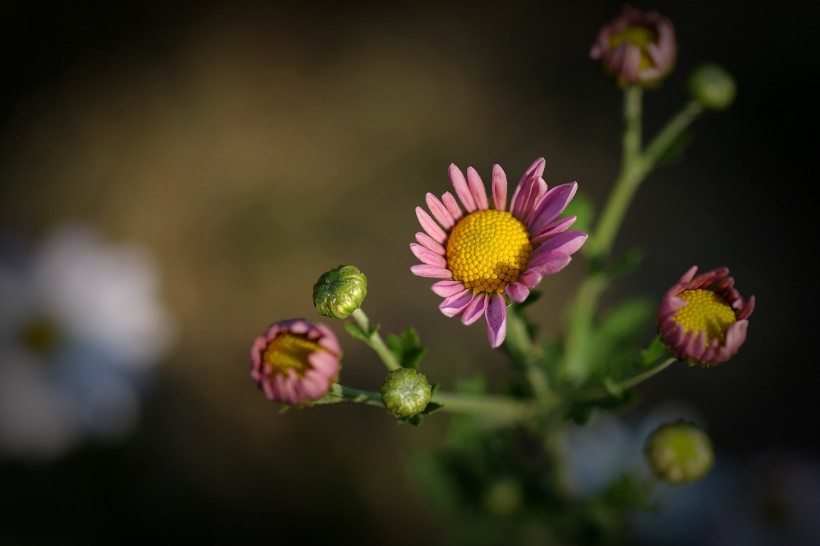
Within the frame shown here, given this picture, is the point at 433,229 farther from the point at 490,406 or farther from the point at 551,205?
the point at 490,406

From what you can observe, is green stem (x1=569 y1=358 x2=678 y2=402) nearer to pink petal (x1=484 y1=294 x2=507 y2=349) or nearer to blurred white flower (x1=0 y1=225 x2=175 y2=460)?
pink petal (x1=484 y1=294 x2=507 y2=349)

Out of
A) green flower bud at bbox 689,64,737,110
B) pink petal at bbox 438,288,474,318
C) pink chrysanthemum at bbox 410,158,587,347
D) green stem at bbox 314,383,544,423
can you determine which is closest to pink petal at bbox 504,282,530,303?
pink chrysanthemum at bbox 410,158,587,347

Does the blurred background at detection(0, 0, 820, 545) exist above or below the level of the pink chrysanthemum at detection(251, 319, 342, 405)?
above

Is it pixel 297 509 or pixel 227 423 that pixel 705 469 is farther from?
pixel 227 423

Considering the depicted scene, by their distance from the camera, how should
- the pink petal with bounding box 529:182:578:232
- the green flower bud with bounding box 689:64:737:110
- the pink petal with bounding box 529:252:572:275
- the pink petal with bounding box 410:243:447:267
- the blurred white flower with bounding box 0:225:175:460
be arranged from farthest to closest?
the blurred white flower with bounding box 0:225:175:460 → the green flower bud with bounding box 689:64:737:110 → the pink petal with bounding box 410:243:447:267 → the pink petal with bounding box 529:182:578:232 → the pink petal with bounding box 529:252:572:275

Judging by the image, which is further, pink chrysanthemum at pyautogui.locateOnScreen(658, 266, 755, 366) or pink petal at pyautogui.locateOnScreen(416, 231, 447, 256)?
pink petal at pyautogui.locateOnScreen(416, 231, 447, 256)

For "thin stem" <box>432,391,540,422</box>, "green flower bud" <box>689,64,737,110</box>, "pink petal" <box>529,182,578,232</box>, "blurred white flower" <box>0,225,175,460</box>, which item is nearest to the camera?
"pink petal" <box>529,182,578,232</box>

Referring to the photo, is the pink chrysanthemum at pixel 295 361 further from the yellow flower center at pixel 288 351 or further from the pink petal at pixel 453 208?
the pink petal at pixel 453 208

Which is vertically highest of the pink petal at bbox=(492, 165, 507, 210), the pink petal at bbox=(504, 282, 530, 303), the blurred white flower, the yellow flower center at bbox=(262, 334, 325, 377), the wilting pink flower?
the blurred white flower
